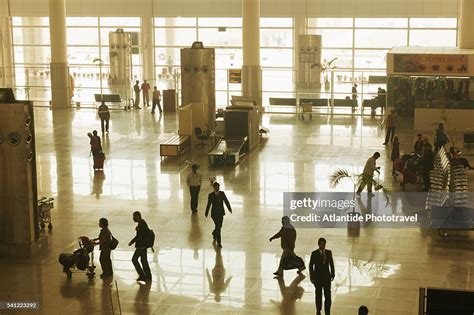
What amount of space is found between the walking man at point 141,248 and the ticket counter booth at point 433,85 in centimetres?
1966

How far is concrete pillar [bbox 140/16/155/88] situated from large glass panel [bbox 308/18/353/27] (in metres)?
9.14

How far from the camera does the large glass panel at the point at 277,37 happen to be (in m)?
47.2

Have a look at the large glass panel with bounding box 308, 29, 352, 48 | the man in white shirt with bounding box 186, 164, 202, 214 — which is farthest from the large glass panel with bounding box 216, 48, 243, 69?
the man in white shirt with bounding box 186, 164, 202, 214

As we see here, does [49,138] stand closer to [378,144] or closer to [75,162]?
[75,162]

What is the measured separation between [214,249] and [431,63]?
720 inches

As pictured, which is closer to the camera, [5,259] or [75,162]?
[5,259]

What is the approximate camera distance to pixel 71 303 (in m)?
14.9

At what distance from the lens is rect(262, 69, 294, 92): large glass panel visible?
47406mm

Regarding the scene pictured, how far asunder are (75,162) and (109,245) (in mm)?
12232

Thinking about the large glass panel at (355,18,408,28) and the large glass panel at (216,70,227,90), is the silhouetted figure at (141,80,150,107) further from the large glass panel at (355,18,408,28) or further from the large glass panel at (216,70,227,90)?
the large glass panel at (355,18,408,28)

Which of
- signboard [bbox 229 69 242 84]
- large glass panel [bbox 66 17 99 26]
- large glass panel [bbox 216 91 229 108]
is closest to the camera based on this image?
signboard [bbox 229 69 242 84]

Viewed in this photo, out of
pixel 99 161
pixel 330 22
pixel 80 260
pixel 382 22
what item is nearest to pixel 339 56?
pixel 330 22

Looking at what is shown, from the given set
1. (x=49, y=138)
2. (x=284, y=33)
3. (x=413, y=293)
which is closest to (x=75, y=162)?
(x=49, y=138)

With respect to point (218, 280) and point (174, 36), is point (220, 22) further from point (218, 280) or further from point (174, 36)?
point (218, 280)
